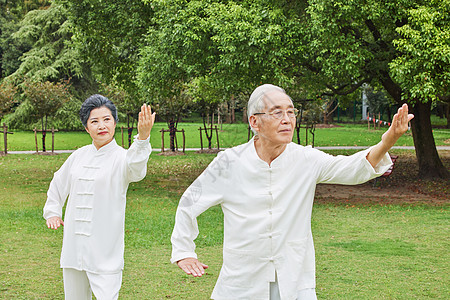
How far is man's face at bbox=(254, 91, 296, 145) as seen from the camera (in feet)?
10.9

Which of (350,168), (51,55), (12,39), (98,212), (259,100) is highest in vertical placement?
(12,39)

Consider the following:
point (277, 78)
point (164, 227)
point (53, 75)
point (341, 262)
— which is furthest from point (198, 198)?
point (53, 75)

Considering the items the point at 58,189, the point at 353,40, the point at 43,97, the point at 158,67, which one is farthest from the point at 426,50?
the point at 43,97

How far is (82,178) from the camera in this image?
4562mm

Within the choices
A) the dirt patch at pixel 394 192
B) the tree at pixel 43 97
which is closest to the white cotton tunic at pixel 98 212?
the dirt patch at pixel 394 192

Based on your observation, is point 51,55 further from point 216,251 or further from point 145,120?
point 145,120

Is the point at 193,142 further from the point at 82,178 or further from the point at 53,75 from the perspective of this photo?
the point at 82,178

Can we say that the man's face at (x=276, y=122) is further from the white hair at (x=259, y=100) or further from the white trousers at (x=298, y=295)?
the white trousers at (x=298, y=295)

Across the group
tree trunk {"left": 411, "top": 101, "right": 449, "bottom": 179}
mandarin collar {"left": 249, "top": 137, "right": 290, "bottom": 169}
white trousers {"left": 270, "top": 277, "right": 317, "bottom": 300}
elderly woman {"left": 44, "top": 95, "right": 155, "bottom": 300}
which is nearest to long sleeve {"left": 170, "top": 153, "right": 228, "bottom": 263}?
mandarin collar {"left": 249, "top": 137, "right": 290, "bottom": 169}

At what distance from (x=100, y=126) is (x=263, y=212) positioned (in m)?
1.79

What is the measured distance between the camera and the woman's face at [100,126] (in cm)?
457

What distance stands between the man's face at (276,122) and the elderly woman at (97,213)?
1.26 m

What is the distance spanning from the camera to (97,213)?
14.8 ft

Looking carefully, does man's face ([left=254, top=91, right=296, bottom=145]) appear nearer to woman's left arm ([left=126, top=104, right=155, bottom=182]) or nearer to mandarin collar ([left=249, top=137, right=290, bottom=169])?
mandarin collar ([left=249, top=137, right=290, bottom=169])
